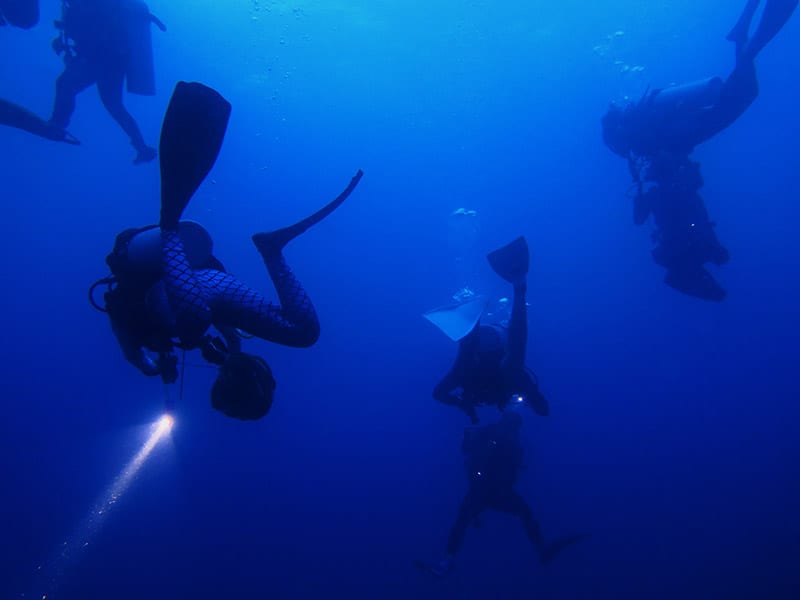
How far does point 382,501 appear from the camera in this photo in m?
28.8

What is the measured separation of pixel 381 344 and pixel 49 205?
98.4ft

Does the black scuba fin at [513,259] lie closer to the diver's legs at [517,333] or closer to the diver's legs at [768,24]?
the diver's legs at [517,333]

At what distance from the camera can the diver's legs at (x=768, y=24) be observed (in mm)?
7031

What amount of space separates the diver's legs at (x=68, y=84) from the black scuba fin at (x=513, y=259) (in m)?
7.93

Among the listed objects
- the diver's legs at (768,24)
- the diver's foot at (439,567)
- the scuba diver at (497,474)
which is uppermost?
the diver's legs at (768,24)

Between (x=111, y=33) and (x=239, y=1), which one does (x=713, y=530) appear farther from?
(x=239, y=1)

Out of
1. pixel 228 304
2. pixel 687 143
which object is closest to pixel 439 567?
pixel 228 304

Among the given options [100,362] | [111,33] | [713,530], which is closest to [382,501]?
[713,530]

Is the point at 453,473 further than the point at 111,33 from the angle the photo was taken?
Yes

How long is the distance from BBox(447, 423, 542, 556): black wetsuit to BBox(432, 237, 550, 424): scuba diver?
10.6 ft

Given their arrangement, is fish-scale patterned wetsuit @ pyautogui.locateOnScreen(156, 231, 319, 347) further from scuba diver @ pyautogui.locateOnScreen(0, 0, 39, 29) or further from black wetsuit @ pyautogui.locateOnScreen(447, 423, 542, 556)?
scuba diver @ pyautogui.locateOnScreen(0, 0, 39, 29)

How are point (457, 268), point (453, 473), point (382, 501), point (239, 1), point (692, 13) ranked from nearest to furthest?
point (239, 1) → point (382, 501) → point (453, 473) → point (692, 13) → point (457, 268)

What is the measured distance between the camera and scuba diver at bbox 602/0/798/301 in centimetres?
747

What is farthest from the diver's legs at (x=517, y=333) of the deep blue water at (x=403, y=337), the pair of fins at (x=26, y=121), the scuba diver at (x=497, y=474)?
the deep blue water at (x=403, y=337)
